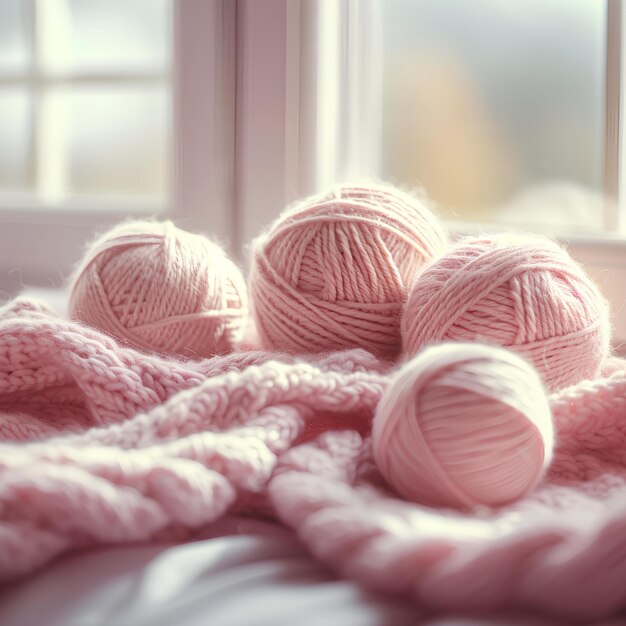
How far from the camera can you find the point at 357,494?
0.51 metres

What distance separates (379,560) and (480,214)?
775 millimetres

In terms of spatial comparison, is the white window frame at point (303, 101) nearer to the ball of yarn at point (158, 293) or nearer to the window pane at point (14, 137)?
the ball of yarn at point (158, 293)

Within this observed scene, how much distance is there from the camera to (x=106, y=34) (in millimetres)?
1376

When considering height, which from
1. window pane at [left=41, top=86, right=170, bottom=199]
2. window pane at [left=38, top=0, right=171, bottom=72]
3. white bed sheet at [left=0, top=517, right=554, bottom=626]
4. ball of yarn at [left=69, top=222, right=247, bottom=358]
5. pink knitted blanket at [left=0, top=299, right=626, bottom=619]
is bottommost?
white bed sheet at [left=0, top=517, right=554, bottom=626]

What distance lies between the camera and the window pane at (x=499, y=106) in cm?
102

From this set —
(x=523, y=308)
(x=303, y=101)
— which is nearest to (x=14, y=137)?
(x=303, y=101)

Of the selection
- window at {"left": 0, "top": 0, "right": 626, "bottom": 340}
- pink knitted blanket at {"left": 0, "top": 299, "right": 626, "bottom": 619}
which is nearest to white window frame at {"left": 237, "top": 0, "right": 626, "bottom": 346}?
window at {"left": 0, "top": 0, "right": 626, "bottom": 340}

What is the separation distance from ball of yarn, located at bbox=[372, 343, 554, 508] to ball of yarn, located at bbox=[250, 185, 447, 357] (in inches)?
8.8

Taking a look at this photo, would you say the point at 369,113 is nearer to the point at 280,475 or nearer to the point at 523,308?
the point at 523,308

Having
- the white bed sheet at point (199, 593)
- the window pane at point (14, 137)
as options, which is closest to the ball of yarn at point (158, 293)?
the white bed sheet at point (199, 593)

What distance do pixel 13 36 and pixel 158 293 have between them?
0.89 metres

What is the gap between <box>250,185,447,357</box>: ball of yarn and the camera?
0.76 metres

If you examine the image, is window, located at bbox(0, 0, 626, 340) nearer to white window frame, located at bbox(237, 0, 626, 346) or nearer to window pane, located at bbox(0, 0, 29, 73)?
white window frame, located at bbox(237, 0, 626, 346)

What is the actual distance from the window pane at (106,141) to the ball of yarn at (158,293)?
23.4 inches
